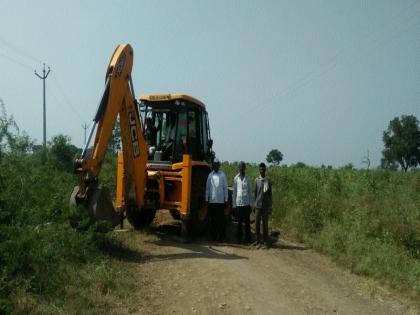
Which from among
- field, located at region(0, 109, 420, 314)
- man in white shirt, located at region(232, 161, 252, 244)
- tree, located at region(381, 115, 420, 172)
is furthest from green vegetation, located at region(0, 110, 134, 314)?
tree, located at region(381, 115, 420, 172)

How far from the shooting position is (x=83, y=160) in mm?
7707

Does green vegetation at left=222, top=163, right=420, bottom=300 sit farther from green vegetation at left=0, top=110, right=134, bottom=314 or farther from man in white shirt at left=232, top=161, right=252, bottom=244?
green vegetation at left=0, top=110, right=134, bottom=314

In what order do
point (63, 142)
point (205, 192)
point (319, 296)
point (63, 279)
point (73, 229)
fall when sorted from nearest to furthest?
point (63, 279)
point (319, 296)
point (73, 229)
point (205, 192)
point (63, 142)

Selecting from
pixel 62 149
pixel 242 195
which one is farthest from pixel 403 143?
pixel 242 195

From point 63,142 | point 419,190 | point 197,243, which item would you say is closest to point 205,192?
point 197,243

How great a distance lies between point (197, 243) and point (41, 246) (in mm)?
4453

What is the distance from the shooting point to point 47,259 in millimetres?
5812

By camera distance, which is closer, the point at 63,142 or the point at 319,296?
the point at 319,296

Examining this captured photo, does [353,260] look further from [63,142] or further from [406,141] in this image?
[406,141]

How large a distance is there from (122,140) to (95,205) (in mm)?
1831

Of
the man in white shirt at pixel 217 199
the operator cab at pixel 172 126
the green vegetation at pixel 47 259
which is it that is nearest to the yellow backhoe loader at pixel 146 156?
the operator cab at pixel 172 126

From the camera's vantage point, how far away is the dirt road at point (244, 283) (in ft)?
19.7

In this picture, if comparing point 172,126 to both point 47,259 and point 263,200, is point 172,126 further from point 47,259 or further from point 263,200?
point 47,259

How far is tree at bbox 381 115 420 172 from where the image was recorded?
2309 inches
